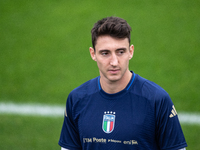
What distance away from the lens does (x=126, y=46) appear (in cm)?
333

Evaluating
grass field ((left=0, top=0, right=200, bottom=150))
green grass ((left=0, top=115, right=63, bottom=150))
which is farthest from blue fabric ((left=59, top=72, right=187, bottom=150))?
grass field ((left=0, top=0, right=200, bottom=150))

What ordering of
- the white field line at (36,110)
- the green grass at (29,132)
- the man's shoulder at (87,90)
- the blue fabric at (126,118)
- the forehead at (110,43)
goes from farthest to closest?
the white field line at (36,110) → the green grass at (29,132) → the man's shoulder at (87,90) → the forehead at (110,43) → the blue fabric at (126,118)

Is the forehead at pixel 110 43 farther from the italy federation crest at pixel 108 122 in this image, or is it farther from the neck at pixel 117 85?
the italy federation crest at pixel 108 122

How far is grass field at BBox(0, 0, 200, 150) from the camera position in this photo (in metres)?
7.11

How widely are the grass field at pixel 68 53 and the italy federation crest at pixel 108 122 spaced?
11.1ft

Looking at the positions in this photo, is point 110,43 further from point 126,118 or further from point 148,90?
point 126,118

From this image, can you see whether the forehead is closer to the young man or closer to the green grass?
the young man

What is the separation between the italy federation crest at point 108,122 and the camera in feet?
10.8

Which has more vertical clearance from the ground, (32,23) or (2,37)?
(32,23)

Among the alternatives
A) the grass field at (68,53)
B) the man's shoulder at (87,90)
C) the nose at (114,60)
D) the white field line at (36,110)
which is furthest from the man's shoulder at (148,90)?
the white field line at (36,110)

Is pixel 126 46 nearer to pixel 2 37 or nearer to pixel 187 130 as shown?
pixel 187 130

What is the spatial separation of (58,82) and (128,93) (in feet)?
17.3

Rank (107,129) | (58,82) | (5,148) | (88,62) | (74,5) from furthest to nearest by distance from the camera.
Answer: (74,5) < (88,62) < (58,82) < (5,148) < (107,129)

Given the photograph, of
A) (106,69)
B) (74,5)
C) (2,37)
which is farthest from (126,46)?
(74,5)
